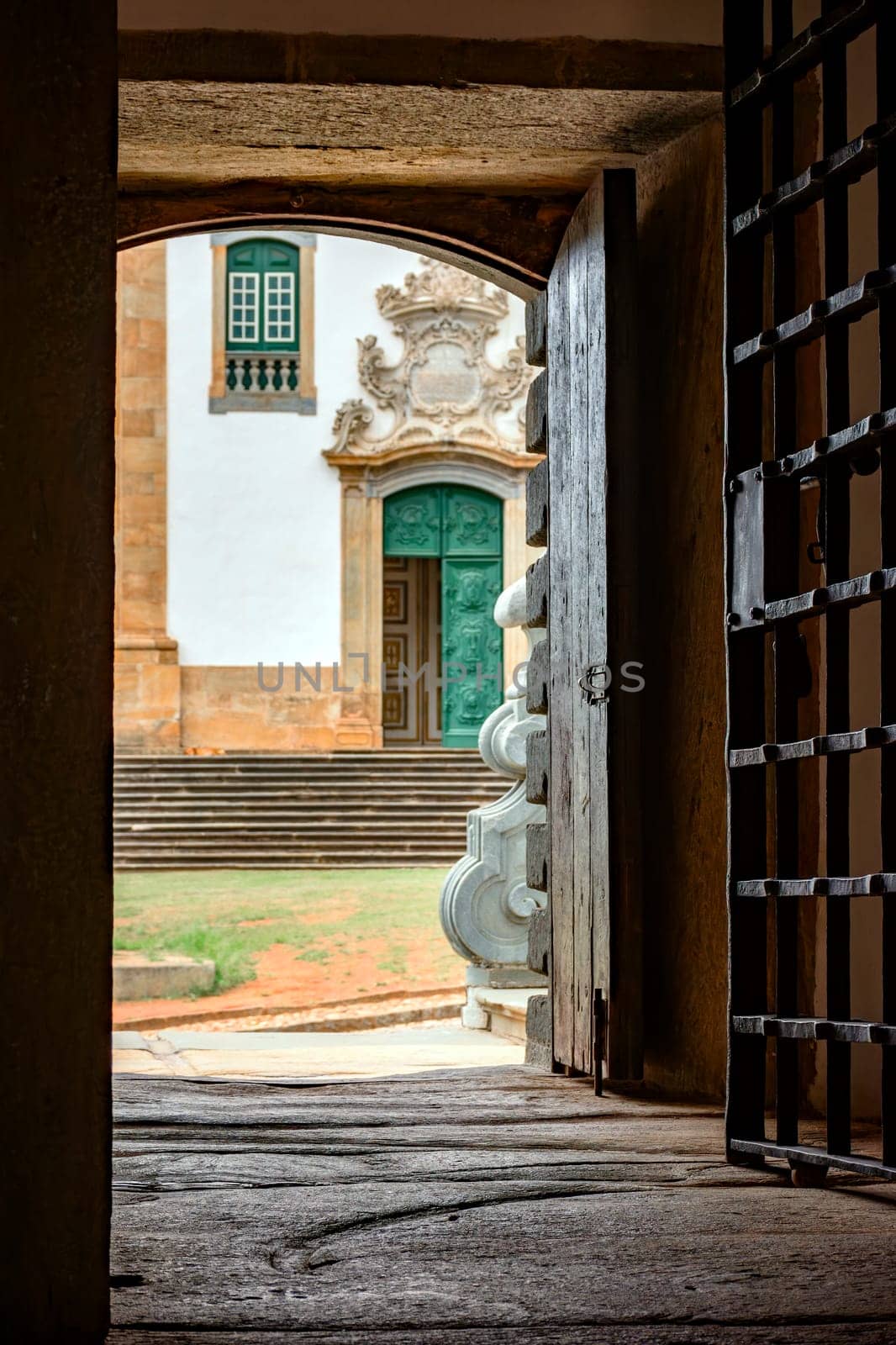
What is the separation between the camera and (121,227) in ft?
17.0

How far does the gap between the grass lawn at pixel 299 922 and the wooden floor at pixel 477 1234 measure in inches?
240

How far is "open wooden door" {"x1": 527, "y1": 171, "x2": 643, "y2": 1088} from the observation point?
4543mm

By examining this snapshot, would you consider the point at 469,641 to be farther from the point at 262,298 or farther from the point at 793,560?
the point at 793,560

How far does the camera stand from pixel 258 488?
20.2 m

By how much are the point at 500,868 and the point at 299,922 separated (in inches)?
192

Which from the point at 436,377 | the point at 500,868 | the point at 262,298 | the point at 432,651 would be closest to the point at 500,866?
the point at 500,868

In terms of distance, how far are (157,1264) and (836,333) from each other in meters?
2.21

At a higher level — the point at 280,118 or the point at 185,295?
the point at 185,295

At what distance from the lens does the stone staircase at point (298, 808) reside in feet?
50.9

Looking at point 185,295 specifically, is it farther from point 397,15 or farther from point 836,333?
point 836,333

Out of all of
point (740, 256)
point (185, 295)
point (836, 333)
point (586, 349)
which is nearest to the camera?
point (836, 333)

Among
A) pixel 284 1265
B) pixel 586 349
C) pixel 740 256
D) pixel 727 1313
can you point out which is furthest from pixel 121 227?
pixel 727 1313

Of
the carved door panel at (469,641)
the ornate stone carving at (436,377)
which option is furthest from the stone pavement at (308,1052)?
the ornate stone carving at (436,377)

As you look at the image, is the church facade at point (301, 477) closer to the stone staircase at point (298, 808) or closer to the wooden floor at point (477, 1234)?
the stone staircase at point (298, 808)
